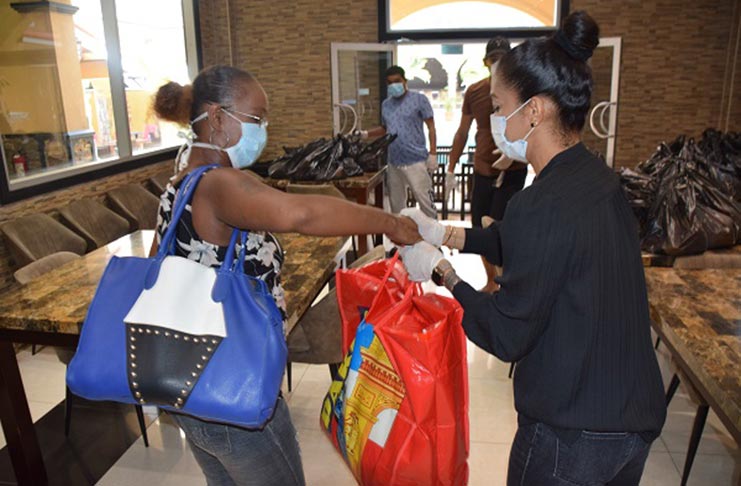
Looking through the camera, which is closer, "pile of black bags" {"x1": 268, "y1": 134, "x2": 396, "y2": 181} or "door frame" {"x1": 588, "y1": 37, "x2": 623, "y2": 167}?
"pile of black bags" {"x1": 268, "y1": 134, "x2": 396, "y2": 181}

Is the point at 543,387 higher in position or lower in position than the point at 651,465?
higher

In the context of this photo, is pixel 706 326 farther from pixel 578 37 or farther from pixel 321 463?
pixel 321 463

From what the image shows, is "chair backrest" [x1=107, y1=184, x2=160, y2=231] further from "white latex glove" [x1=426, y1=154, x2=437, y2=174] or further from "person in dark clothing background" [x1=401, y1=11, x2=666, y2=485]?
"person in dark clothing background" [x1=401, y1=11, x2=666, y2=485]

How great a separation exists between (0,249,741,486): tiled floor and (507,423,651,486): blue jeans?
1238 mm

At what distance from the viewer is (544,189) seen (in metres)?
0.98

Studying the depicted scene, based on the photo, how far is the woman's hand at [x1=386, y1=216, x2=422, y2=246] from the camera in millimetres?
1373

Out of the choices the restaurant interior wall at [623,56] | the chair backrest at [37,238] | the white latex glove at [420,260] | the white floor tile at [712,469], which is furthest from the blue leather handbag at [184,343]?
the restaurant interior wall at [623,56]

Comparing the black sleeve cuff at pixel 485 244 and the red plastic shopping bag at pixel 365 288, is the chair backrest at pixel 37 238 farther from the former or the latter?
the black sleeve cuff at pixel 485 244

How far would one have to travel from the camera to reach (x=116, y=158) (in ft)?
16.8

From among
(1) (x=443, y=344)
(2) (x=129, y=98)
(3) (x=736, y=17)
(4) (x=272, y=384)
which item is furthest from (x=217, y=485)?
(3) (x=736, y=17)

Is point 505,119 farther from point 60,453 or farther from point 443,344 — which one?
point 60,453

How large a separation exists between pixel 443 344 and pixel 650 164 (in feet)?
12.2

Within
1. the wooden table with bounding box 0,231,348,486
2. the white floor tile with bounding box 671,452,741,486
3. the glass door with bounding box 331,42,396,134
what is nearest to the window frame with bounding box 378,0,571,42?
the glass door with bounding box 331,42,396,134

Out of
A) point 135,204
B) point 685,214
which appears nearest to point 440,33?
point 135,204
